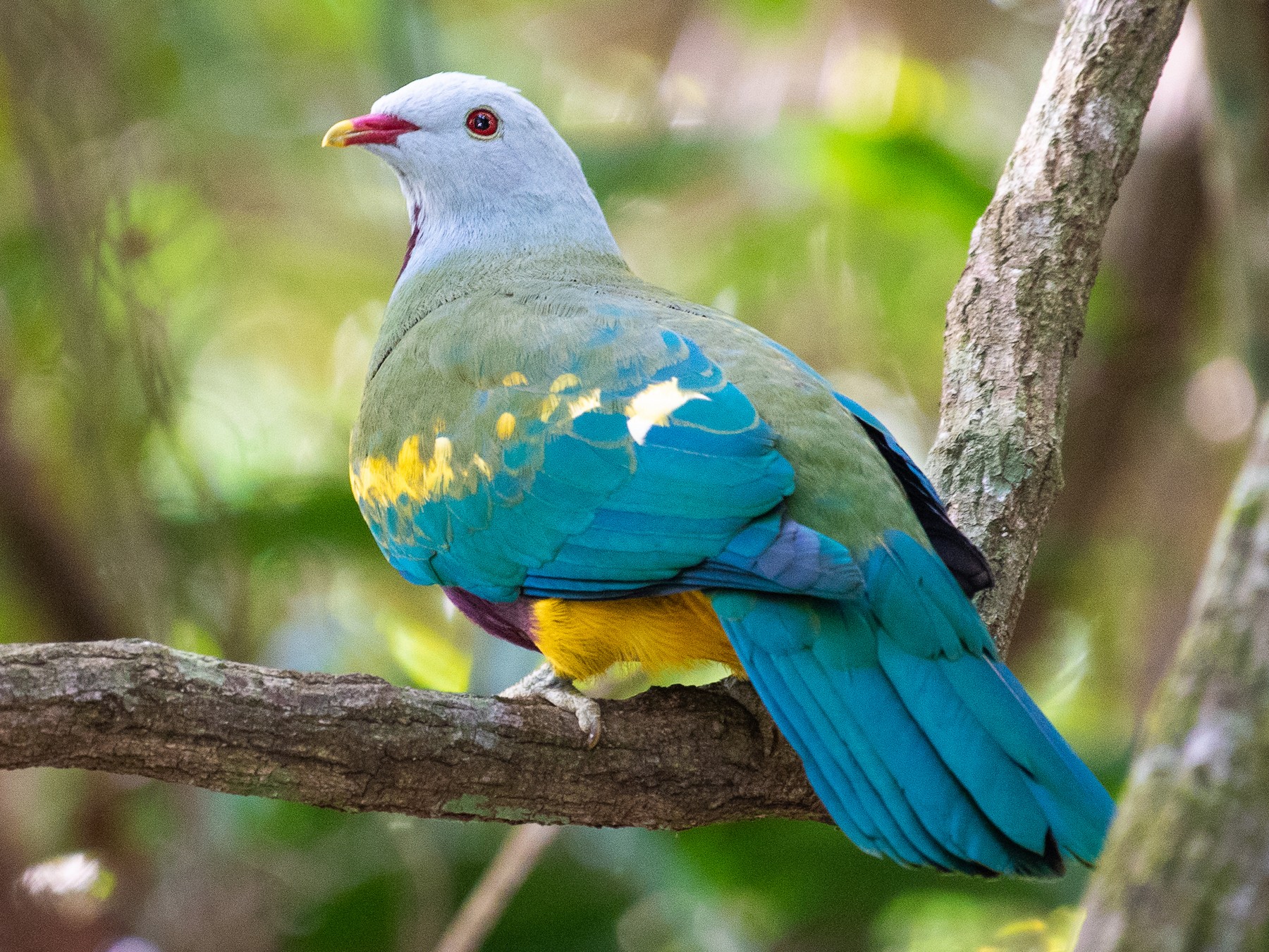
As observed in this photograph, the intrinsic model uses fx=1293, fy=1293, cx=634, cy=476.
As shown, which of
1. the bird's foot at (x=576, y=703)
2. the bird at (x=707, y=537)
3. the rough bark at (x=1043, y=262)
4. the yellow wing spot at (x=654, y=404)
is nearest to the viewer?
the bird at (x=707, y=537)

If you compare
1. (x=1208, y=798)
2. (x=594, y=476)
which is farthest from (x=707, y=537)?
(x=1208, y=798)

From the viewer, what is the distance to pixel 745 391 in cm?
270

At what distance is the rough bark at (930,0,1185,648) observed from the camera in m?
3.02

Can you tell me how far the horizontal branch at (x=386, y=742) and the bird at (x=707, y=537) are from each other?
0.11 metres

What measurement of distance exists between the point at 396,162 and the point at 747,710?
6.69 ft

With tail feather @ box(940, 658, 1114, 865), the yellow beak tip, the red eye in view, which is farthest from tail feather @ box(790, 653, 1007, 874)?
the yellow beak tip

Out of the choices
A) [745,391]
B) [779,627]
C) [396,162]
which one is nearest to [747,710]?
[779,627]

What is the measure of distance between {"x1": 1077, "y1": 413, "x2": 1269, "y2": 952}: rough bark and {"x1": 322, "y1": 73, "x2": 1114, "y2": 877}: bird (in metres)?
0.81

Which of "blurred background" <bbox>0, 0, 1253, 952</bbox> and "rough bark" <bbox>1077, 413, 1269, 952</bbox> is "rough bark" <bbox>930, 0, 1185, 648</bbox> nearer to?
"blurred background" <bbox>0, 0, 1253, 952</bbox>

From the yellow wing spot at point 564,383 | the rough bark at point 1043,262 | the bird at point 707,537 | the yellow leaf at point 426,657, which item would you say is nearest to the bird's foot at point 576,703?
the bird at point 707,537

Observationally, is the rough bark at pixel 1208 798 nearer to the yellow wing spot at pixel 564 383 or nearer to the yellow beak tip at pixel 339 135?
the yellow wing spot at pixel 564 383

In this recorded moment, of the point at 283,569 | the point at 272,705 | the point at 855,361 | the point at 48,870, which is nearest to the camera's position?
the point at 272,705

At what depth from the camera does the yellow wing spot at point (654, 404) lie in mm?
2621

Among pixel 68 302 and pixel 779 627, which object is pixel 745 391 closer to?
pixel 779 627
